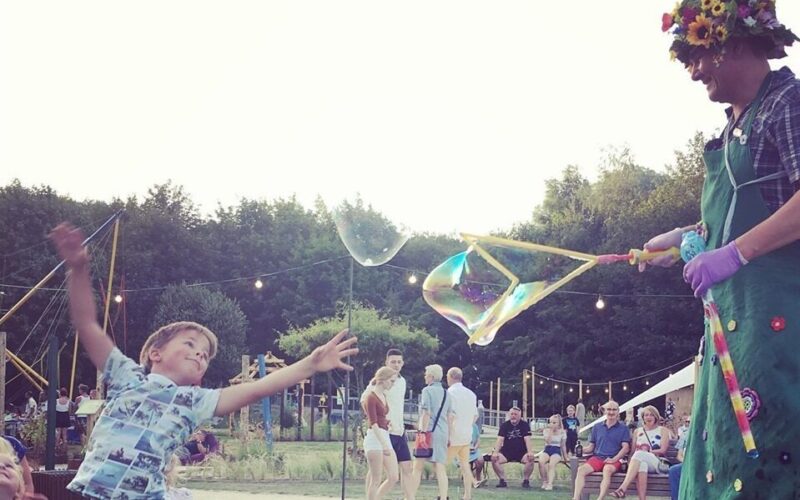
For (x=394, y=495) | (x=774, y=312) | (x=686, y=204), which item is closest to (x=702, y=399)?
(x=774, y=312)

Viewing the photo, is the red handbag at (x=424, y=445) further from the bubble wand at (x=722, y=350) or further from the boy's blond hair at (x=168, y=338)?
the bubble wand at (x=722, y=350)

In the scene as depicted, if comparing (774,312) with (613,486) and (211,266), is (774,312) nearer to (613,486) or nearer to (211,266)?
(613,486)

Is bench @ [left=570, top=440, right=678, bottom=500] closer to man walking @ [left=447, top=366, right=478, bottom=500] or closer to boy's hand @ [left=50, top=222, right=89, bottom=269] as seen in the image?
man walking @ [left=447, top=366, right=478, bottom=500]

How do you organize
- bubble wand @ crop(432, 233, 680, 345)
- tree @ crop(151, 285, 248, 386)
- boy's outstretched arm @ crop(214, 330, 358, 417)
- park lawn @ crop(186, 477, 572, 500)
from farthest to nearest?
tree @ crop(151, 285, 248, 386) < park lawn @ crop(186, 477, 572, 500) < boy's outstretched arm @ crop(214, 330, 358, 417) < bubble wand @ crop(432, 233, 680, 345)

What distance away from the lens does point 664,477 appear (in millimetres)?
12695

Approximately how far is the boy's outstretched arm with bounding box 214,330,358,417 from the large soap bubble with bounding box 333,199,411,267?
23.8ft

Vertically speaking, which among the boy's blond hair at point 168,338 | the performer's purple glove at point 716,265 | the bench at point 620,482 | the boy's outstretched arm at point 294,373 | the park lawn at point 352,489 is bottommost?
the park lawn at point 352,489

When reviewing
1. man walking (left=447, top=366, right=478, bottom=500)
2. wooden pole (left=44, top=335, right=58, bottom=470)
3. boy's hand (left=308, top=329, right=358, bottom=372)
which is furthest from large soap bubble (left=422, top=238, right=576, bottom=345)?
man walking (left=447, top=366, right=478, bottom=500)

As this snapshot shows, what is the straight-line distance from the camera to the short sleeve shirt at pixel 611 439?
1341cm

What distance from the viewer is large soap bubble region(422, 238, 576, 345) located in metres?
4.81

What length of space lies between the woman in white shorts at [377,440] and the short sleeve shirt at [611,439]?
2.85m

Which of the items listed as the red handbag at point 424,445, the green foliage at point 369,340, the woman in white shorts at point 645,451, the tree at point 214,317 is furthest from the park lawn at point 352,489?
the tree at point 214,317

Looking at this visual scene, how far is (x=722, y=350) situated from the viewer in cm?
321

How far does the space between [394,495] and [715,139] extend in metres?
12.6
